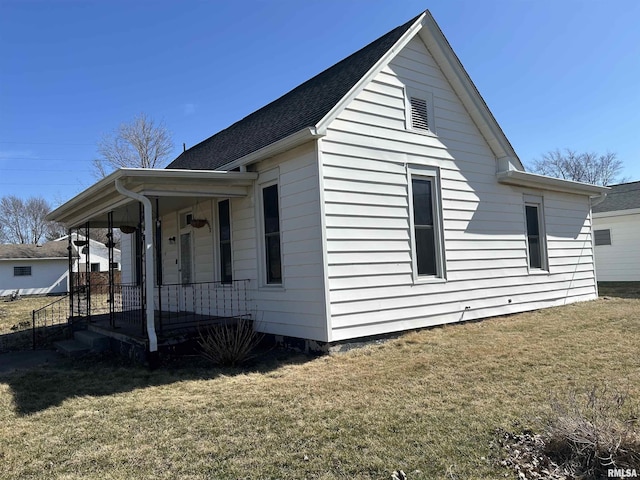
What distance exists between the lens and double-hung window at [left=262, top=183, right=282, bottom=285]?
7684 mm

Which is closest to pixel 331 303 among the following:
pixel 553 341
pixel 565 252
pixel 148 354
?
pixel 148 354

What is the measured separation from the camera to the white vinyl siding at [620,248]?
17484 mm

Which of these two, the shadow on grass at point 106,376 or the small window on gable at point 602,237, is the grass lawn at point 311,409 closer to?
the shadow on grass at point 106,376

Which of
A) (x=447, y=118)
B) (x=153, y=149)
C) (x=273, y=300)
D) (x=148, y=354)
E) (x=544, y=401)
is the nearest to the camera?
(x=544, y=401)

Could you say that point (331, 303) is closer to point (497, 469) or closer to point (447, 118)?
point (497, 469)

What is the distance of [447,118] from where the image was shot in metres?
9.10

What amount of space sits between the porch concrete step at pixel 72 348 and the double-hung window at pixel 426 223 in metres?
6.25

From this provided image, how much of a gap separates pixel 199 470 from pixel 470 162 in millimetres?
7971

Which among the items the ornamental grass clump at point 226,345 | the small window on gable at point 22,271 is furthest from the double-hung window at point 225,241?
the small window on gable at point 22,271

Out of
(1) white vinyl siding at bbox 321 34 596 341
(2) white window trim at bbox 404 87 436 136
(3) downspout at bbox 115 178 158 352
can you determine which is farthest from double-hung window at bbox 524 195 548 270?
(3) downspout at bbox 115 178 158 352

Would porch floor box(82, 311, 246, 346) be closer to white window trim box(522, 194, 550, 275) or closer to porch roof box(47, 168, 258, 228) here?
porch roof box(47, 168, 258, 228)

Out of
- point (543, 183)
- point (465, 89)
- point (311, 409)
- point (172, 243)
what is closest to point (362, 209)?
point (311, 409)

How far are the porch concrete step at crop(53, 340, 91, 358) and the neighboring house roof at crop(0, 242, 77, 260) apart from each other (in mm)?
26759

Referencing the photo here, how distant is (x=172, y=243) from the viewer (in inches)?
432
